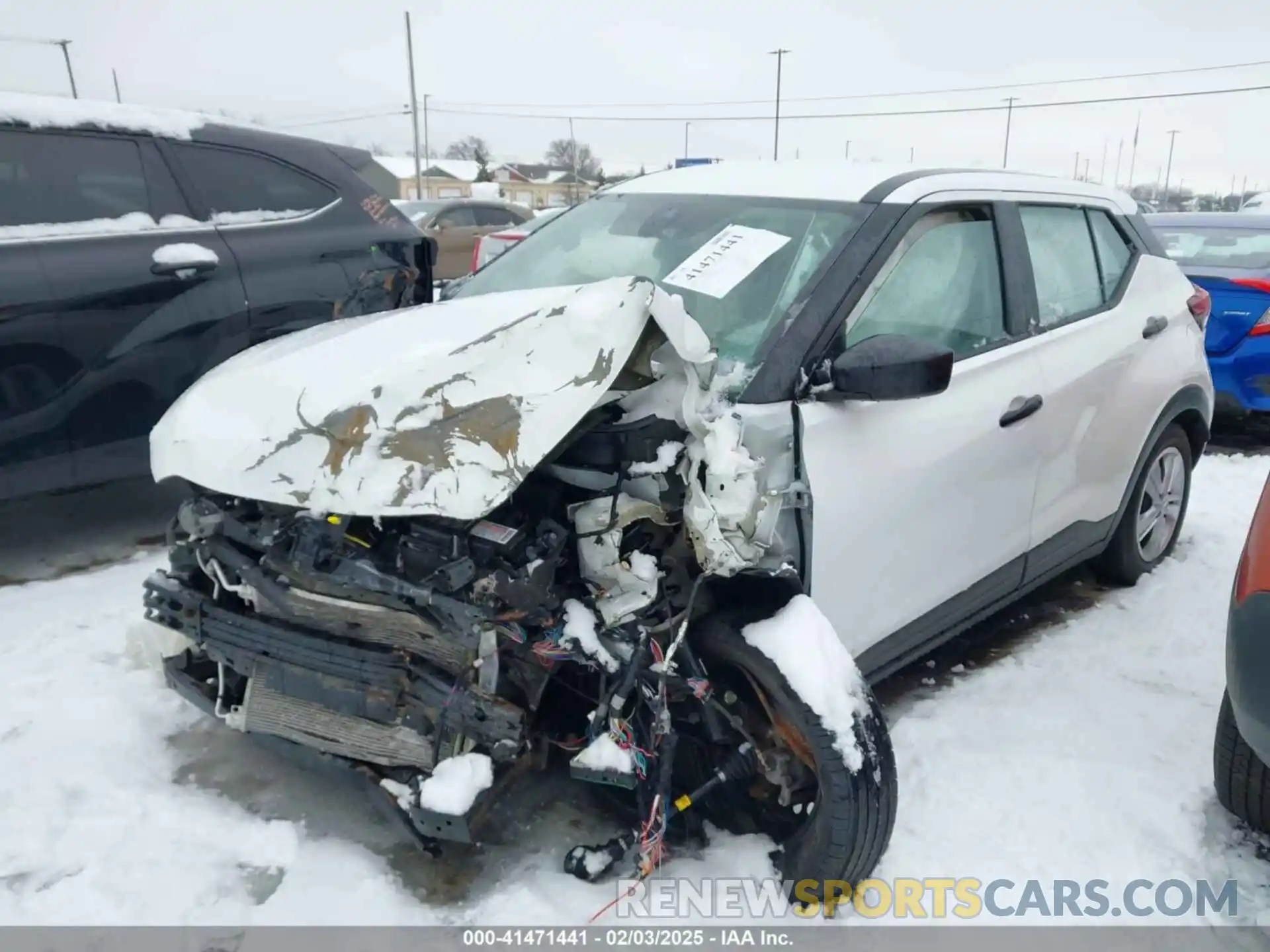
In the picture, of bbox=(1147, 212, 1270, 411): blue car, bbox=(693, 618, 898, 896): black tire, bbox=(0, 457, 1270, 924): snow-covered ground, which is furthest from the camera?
bbox=(1147, 212, 1270, 411): blue car

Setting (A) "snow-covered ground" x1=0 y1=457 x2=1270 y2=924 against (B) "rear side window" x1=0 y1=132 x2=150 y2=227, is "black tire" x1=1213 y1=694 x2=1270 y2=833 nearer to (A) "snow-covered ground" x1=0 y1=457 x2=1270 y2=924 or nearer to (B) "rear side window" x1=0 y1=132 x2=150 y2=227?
(A) "snow-covered ground" x1=0 y1=457 x2=1270 y2=924

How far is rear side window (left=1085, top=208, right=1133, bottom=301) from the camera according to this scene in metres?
3.70

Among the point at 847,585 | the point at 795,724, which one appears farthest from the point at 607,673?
the point at 847,585

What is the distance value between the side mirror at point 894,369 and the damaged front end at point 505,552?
0.18 meters

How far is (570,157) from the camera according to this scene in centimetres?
8325

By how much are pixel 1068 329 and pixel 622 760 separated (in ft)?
7.29

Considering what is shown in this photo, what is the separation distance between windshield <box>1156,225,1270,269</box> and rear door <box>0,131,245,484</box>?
6075mm

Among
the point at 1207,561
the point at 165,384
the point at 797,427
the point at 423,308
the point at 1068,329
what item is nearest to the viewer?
the point at 797,427

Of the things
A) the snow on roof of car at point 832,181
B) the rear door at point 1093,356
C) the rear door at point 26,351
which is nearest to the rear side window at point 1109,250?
the rear door at point 1093,356

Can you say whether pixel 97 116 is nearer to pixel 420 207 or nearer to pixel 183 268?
pixel 183 268

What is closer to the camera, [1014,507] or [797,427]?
[797,427]

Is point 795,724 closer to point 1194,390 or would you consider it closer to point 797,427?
point 797,427

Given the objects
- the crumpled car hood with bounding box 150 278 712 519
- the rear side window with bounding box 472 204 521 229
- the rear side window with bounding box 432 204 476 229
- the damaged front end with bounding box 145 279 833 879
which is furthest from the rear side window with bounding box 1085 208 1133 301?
the rear side window with bounding box 472 204 521 229

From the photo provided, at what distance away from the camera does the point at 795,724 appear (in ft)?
7.11
